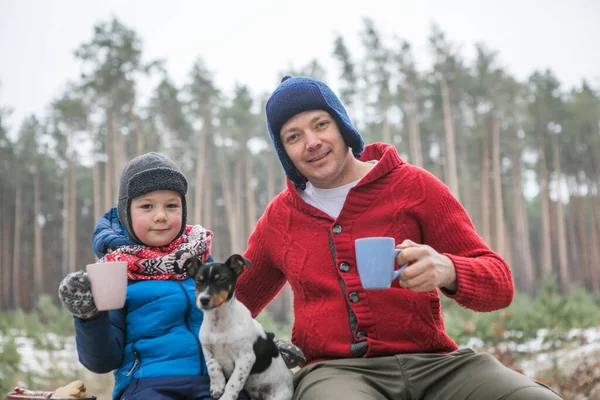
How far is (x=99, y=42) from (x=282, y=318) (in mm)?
18205

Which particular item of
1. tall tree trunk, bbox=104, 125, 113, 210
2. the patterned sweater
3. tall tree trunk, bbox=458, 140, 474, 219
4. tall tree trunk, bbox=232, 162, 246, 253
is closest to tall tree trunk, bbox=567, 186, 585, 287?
tall tree trunk, bbox=458, 140, 474, 219

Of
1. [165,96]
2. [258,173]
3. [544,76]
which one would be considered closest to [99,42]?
[165,96]

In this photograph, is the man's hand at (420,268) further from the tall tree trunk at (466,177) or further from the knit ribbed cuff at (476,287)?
the tall tree trunk at (466,177)

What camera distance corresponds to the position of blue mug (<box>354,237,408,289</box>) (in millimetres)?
1729

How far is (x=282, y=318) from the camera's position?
29.9 meters

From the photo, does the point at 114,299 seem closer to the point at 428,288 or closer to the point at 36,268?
the point at 428,288

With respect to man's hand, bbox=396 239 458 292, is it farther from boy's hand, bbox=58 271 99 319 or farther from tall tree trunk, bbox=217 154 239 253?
tall tree trunk, bbox=217 154 239 253

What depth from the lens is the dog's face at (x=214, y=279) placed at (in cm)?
205

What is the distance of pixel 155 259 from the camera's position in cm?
253

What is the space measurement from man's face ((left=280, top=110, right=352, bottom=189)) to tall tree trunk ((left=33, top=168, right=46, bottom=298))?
32.3 metres

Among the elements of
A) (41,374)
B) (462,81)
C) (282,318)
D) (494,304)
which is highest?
(462,81)

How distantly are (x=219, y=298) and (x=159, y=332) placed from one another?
0.57m

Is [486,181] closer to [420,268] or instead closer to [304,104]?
[304,104]

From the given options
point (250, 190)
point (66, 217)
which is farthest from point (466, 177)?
point (66, 217)
